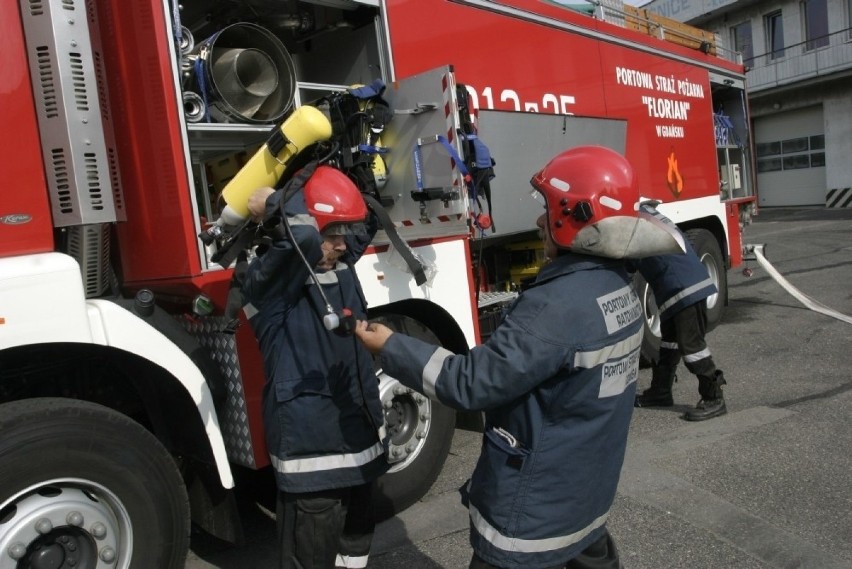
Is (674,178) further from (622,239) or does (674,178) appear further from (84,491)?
Result: (84,491)

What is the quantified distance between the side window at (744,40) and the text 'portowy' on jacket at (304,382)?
27.5 m

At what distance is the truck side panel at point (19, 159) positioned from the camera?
2332 mm

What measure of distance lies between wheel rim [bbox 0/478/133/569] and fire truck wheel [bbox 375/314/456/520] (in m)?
1.35

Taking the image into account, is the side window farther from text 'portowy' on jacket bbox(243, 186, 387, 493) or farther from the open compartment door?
text 'portowy' on jacket bbox(243, 186, 387, 493)

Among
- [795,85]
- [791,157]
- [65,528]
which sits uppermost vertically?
[795,85]

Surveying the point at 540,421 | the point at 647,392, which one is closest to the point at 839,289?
the point at 647,392

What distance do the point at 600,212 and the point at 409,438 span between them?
2128mm

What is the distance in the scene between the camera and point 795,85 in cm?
2397

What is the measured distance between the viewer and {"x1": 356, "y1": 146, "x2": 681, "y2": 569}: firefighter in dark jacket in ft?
5.90

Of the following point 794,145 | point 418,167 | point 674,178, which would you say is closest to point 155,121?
point 418,167

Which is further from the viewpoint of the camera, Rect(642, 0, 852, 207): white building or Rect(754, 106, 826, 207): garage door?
Rect(754, 106, 826, 207): garage door

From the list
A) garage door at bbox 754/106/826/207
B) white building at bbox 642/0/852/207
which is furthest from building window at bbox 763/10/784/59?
garage door at bbox 754/106/826/207

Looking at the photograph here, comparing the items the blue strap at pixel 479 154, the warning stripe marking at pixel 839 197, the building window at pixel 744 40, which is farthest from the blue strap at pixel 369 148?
the building window at pixel 744 40

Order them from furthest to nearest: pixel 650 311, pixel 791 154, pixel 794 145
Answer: pixel 791 154 → pixel 794 145 → pixel 650 311
